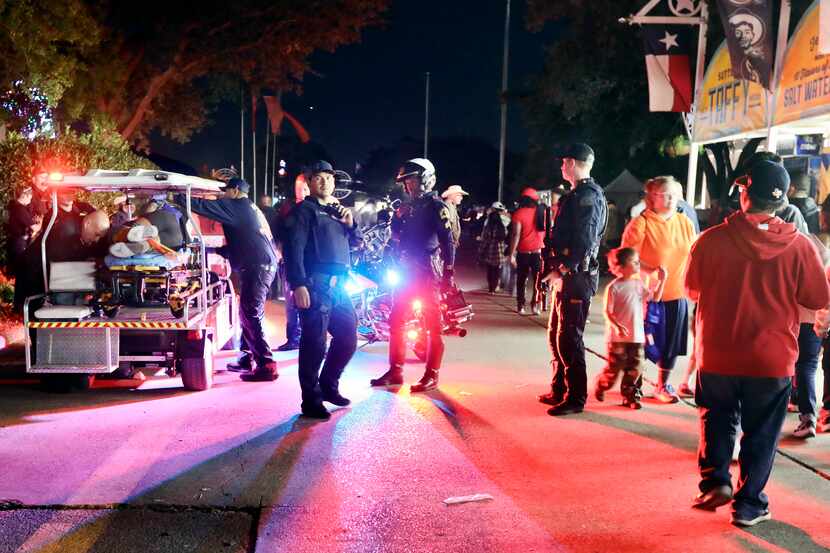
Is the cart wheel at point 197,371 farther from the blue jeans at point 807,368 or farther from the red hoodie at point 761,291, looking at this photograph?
the blue jeans at point 807,368

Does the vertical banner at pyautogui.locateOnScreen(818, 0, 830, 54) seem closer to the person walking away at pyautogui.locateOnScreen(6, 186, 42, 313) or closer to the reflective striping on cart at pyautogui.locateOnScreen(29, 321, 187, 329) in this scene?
the reflective striping on cart at pyautogui.locateOnScreen(29, 321, 187, 329)

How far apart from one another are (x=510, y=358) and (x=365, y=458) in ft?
13.7

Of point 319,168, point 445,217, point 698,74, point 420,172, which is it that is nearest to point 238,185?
point 319,168

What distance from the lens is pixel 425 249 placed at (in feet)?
Answer: 25.7

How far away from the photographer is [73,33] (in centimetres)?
1445

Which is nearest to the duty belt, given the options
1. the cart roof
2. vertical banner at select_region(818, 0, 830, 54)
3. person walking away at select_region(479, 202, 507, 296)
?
the cart roof

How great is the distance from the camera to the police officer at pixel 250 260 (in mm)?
8273

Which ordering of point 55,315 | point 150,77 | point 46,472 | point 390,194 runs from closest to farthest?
point 46,472
point 55,315
point 390,194
point 150,77

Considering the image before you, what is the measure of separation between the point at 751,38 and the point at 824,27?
2080mm

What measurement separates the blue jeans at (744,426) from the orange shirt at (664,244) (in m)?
2.73

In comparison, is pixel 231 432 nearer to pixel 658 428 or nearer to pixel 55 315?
pixel 55 315

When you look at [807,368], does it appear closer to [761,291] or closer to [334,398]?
[761,291]

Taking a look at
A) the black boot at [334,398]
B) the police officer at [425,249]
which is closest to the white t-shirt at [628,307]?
the police officer at [425,249]

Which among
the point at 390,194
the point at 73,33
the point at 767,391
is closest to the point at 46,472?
the point at 767,391
